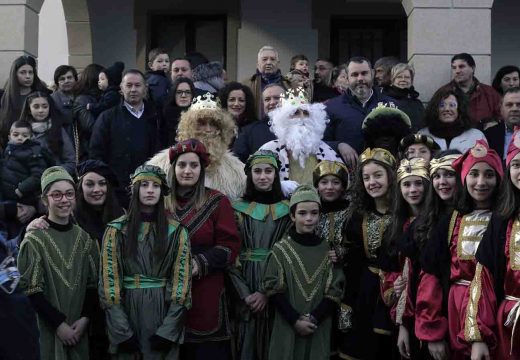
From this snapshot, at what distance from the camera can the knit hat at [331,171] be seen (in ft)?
24.4

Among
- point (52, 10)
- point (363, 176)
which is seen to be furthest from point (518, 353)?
point (52, 10)

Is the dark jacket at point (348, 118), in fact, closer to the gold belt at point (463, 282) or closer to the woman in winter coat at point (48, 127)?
the woman in winter coat at point (48, 127)

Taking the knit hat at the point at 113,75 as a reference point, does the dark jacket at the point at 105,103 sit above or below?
below

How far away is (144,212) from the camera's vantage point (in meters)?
6.72

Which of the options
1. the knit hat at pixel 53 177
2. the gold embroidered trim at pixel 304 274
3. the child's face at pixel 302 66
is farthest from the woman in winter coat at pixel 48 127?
the child's face at pixel 302 66

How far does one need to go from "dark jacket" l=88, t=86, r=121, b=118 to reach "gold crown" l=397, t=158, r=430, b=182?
3.17 meters

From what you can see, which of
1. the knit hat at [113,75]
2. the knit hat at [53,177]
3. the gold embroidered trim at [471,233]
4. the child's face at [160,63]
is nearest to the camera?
the gold embroidered trim at [471,233]

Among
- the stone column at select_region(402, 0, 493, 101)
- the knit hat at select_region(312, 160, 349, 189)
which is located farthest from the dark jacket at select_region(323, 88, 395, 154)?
the stone column at select_region(402, 0, 493, 101)

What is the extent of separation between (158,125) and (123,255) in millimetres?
2294

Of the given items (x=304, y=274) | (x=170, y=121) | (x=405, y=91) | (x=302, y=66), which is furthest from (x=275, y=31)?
(x=304, y=274)

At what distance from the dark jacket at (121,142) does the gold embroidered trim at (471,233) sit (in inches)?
127

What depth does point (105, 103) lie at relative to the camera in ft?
29.4

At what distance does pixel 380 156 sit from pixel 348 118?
129cm

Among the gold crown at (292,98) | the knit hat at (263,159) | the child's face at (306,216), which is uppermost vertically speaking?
the gold crown at (292,98)
